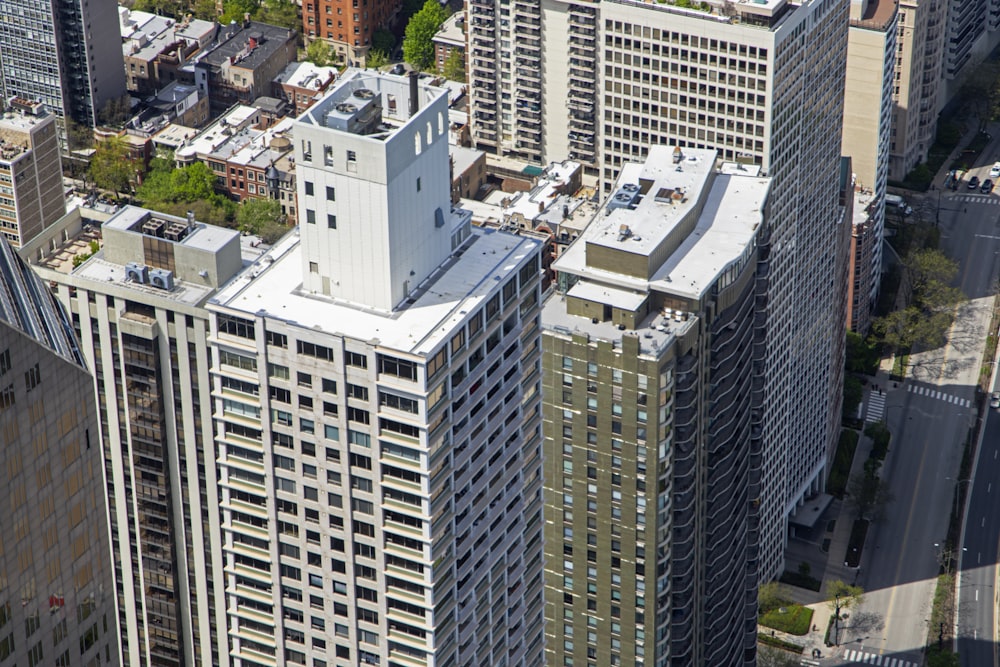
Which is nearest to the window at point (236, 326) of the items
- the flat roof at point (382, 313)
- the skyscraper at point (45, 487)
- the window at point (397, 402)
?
the flat roof at point (382, 313)

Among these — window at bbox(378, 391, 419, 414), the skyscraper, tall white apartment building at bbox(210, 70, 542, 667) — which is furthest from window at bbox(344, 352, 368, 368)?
the skyscraper

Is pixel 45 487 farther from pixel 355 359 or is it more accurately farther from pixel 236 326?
pixel 236 326

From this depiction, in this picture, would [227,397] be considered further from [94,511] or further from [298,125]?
[94,511]

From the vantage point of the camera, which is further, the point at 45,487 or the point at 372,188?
the point at 372,188

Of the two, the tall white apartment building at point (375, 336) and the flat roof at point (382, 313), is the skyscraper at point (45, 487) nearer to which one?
the tall white apartment building at point (375, 336)

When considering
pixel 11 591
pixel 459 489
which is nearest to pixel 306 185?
pixel 459 489

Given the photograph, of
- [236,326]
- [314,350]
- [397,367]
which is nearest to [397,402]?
[397,367]
